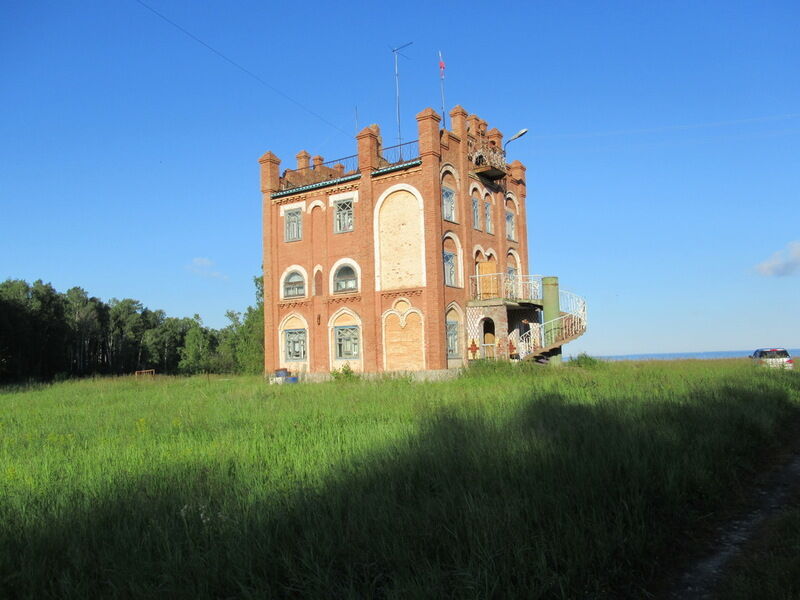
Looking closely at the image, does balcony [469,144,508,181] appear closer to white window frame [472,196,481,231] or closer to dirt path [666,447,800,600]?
white window frame [472,196,481,231]

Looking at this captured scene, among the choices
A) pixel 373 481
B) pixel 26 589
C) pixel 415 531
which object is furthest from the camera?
pixel 373 481

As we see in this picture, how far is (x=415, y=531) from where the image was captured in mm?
4828

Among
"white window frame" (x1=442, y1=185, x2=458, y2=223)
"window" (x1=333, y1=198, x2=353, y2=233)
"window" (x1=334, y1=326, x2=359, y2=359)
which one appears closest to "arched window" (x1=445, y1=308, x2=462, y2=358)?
"white window frame" (x1=442, y1=185, x2=458, y2=223)

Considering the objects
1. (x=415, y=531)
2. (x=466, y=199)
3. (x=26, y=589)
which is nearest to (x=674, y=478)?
(x=415, y=531)

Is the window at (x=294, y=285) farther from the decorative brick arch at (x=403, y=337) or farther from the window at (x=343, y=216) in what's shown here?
the decorative brick arch at (x=403, y=337)

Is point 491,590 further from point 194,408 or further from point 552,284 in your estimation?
point 552,284

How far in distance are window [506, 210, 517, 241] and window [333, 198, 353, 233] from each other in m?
8.56

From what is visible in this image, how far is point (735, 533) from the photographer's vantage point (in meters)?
5.69

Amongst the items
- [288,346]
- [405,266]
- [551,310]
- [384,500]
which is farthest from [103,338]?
[384,500]

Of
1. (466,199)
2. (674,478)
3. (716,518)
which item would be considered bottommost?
(716,518)

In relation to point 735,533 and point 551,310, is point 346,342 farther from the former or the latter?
point 735,533

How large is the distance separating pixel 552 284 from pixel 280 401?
47.5ft

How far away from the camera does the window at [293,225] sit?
92.7ft

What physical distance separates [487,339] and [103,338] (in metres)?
51.0
